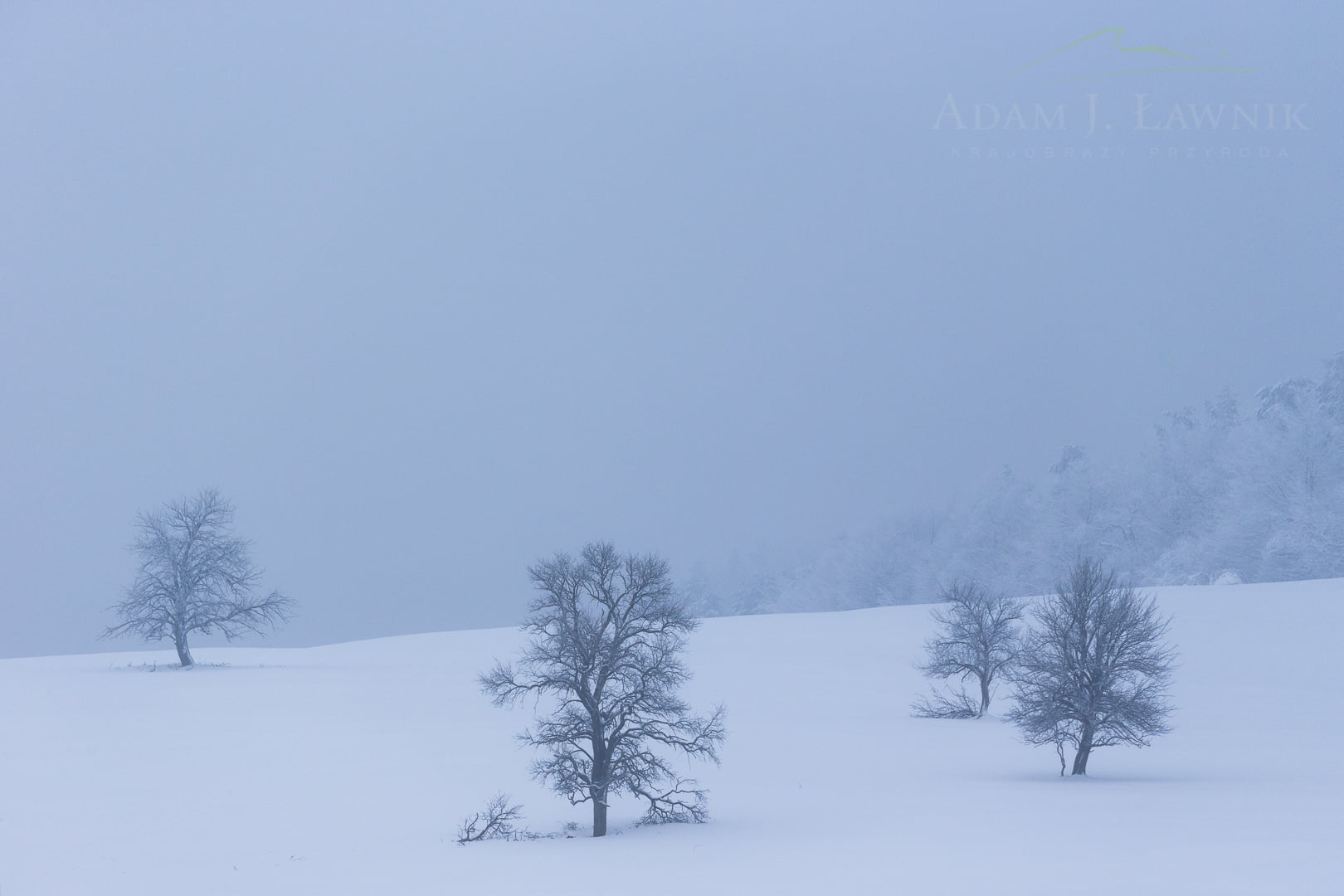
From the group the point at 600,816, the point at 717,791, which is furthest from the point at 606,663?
the point at 717,791

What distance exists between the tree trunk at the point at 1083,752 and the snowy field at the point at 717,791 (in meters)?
0.92

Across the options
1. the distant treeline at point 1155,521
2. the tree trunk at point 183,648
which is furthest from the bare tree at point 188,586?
the distant treeline at point 1155,521

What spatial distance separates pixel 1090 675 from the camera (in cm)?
2392

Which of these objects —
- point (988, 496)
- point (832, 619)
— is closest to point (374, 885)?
point (832, 619)

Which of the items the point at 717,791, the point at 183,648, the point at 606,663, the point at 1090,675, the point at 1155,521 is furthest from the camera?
the point at 1155,521

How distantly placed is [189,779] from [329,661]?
2670 cm

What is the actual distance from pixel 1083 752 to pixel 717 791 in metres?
8.17

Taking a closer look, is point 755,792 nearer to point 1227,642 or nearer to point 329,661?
point 1227,642

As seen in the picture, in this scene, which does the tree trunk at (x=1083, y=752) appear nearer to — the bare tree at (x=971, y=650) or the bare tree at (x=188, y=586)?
the bare tree at (x=971, y=650)

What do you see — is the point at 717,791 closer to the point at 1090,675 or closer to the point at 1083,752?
the point at 1083,752

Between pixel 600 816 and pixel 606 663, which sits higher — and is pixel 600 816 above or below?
below

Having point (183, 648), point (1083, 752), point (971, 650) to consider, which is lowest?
point (1083, 752)

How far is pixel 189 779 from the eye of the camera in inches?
914

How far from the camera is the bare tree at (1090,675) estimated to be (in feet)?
77.4
